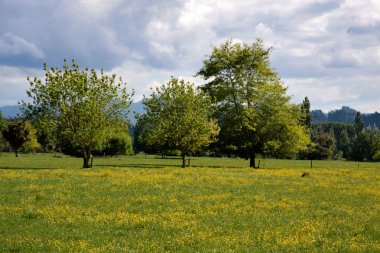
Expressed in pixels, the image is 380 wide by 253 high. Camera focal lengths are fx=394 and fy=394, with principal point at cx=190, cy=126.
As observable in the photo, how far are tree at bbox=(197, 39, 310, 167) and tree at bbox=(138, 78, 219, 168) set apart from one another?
336 cm

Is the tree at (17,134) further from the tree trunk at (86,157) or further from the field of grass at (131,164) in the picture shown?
the tree trunk at (86,157)

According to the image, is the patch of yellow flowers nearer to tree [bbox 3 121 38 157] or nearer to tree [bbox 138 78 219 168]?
tree [bbox 138 78 219 168]

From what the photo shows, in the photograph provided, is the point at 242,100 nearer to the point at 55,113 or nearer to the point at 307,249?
the point at 55,113

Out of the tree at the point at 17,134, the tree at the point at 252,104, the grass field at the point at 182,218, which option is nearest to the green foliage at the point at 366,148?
the tree at the point at 252,104

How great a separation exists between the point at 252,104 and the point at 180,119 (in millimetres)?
13959

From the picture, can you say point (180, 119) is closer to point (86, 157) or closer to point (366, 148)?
point (86, 157)

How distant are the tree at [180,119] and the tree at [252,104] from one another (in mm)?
3361

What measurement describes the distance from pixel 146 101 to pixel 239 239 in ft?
179

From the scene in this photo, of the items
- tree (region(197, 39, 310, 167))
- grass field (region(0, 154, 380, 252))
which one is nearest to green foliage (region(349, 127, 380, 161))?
tree (region(197, 39, 310, 167))

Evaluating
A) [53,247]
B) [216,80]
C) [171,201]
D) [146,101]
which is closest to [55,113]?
[146,101]

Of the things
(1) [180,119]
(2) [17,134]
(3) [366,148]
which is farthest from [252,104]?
(3) [366,148]

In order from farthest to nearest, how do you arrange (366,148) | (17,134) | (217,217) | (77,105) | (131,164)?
(366,148) → (17,134) → (131,164) → (77,105) → (217,217)

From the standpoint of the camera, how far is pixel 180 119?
66750mm

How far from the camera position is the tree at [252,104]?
69.8 metres
